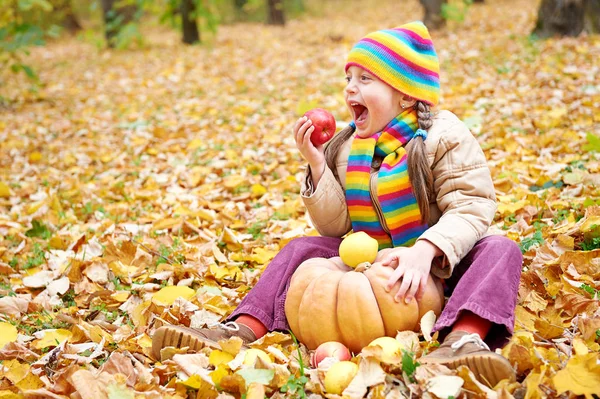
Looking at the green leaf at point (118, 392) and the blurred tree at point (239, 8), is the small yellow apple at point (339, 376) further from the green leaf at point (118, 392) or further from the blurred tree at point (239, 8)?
A: the blurred tree at point (239, 8)

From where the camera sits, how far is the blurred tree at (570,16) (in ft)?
24.5

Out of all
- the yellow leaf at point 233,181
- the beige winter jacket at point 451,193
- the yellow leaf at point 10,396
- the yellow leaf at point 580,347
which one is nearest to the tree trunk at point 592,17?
the yellow leaf at point 233,181

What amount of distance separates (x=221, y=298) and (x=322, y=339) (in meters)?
0.67

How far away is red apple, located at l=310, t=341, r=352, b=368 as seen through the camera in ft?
6.49

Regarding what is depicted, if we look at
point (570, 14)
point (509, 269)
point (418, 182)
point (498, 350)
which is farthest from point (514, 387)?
point (570, 14)

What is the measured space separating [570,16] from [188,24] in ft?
21.3

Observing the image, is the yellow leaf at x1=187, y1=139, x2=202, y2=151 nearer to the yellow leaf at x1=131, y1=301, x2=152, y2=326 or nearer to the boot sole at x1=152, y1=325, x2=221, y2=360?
the yellow leaf at x1=131, y1=301, x2=152, y2=326

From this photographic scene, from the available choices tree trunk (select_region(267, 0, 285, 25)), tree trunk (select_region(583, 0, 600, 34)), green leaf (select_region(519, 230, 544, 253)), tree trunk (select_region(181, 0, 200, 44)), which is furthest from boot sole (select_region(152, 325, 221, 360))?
tree trunk (select_region(267, 0, 285, 25))

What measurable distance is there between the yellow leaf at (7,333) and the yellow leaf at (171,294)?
536 mm

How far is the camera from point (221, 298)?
2.62m

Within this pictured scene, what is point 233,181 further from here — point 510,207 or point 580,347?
point 580,347

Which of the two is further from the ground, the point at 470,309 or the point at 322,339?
the point at 470,309

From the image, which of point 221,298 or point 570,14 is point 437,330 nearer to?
point 221,298

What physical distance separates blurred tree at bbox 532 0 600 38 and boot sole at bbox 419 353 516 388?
685cm
